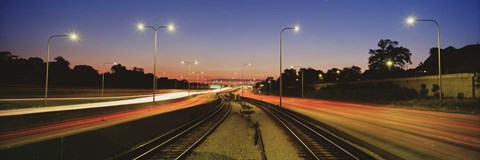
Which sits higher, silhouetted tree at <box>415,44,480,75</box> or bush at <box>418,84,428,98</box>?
silhouetted tree at <box>415,44,480,75</box>

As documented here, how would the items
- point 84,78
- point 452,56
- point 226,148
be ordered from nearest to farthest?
point 226,148, point 452,56, point 84,78

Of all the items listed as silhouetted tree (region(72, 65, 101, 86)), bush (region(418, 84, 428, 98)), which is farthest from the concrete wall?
silhouetted tree (region(72, 65, 101, 86))

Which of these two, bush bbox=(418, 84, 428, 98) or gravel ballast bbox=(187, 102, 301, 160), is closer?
gravel ballast bbox=(187, 102, 301, 160)

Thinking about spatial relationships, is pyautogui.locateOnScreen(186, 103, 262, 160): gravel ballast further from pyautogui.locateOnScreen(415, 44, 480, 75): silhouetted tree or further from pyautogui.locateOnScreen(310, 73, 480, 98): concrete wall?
pyautogui.locateOnScreen(415, 44, 480, 75): silhouetted tree

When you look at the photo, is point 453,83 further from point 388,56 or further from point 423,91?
point 388,56

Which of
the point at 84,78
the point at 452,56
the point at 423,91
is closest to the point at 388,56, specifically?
the point at 452,56

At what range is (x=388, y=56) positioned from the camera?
11462 centimetres

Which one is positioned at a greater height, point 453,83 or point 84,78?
point 84,78

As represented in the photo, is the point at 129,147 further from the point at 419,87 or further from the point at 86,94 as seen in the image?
the point at 86,94

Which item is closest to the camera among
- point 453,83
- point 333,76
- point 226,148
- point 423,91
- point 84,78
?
point 226,148

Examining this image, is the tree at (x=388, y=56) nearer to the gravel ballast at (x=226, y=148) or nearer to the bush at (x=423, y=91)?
the bush at (x=423, y=91)

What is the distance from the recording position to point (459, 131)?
62.7 ft

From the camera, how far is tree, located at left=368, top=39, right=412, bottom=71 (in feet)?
374

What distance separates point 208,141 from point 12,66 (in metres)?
98.0
